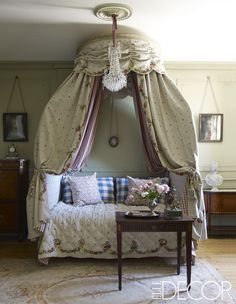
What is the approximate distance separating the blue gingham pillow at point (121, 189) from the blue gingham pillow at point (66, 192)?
72cm

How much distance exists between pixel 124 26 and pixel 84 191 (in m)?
2.24

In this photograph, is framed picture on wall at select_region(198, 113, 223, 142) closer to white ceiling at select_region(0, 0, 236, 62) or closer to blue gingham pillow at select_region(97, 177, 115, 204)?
white ceiling at select_region(0, 0, 236, 62)

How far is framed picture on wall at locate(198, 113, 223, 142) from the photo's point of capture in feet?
17.9

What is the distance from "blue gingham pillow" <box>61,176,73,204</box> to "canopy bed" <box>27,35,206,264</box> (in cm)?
38

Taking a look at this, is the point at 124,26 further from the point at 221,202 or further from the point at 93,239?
the point at 221,202

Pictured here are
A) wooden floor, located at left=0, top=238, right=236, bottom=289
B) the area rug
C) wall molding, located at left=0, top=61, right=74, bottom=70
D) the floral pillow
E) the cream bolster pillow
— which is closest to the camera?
the area rug

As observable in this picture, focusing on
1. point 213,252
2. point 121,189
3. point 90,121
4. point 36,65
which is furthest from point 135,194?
point 36,65

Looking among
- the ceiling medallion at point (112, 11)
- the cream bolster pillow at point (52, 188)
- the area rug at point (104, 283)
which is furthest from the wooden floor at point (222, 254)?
the ceiling medallion at point (112, 11)

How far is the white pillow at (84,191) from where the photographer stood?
14.9 ft

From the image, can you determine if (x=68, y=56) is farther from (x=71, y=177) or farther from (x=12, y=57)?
(x=71, y=177)

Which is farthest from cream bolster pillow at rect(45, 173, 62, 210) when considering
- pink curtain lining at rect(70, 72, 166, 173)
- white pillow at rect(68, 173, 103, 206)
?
pink curtain lining at rect(70, 72, 166, 173)

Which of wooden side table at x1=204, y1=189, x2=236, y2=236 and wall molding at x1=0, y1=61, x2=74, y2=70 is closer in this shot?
wooden side table at x1=204, y1=189, x2=236, y2=236

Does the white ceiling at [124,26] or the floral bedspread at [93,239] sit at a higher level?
the white ceiling at [124,26]

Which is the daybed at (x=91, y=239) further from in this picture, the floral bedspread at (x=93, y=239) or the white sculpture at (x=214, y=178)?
the white sculpture at (x=214, y=178)
